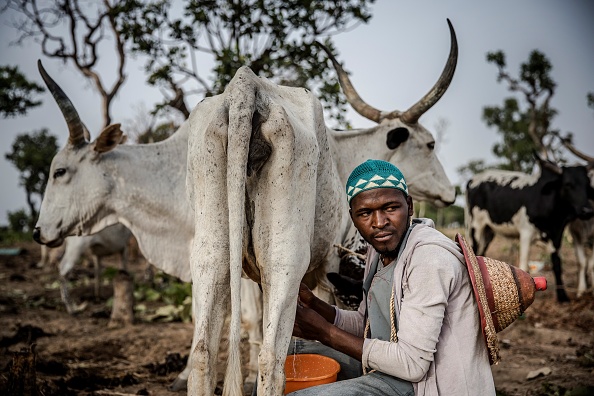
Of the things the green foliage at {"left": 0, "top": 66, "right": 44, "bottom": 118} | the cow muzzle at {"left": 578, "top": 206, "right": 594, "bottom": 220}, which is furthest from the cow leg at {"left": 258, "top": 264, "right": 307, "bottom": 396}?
the green foliage at {"left": 0, "top": 66, "right": 44, "bottom": 118}

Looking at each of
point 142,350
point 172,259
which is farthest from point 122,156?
point 142,350

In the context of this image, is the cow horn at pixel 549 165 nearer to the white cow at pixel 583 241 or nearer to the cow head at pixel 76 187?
the white cow at pixel 583 241

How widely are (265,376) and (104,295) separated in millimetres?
7730

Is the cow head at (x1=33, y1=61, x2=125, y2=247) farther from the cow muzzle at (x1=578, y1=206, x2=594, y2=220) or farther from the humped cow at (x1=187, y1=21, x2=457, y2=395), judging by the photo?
the cow muzzle at (x1=578, y1=206, x2=594, y2=220)

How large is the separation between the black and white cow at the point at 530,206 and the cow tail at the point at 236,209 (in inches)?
281

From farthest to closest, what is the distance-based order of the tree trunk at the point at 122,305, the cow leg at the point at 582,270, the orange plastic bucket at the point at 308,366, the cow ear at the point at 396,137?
the cow leg at the point at 582,270 → the tree trunk at the point at 122,305 → the cow ear at the point at 396,137 → the orange plastic bucket at the point at 308,366

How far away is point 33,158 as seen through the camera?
73.5 feet

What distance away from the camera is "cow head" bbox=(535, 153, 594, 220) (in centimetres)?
779

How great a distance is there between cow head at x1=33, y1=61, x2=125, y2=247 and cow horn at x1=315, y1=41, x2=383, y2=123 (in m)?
2.23

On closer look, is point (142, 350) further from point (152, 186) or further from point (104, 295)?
point (104, 295)

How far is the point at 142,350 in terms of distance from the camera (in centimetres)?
536

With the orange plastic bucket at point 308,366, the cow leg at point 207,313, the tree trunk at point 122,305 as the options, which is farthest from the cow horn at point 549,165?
the cow leg at point 207,313

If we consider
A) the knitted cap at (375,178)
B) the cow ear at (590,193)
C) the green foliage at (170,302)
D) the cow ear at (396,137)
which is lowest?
the green foliage at (170,302)

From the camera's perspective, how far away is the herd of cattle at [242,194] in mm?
2076
